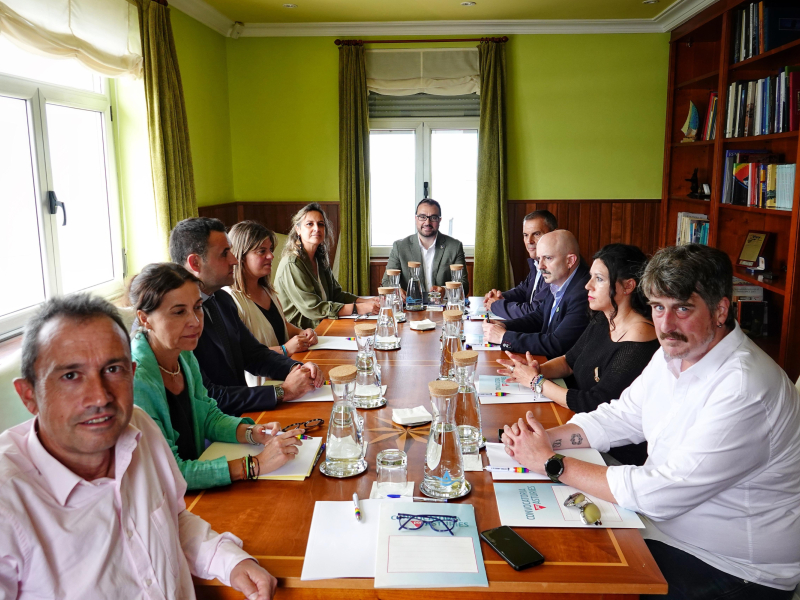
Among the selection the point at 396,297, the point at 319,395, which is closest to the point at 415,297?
the point at 396,297

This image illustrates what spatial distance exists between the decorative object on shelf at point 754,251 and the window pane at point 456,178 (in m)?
2.27

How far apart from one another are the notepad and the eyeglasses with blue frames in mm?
318

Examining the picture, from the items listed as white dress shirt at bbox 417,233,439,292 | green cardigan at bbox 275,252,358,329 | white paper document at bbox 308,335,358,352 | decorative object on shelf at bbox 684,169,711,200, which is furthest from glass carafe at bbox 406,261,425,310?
decorative object on shelf at bbox 684,169,711,200

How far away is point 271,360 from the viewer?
2584 mm

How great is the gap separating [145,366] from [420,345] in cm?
145

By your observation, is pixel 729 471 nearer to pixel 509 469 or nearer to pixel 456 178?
pixel 509 469

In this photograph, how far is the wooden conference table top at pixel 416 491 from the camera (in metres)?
1.20

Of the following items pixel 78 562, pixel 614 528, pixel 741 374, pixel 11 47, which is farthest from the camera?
pixel 11 47

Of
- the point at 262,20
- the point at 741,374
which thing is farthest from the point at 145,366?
the point at 262,20

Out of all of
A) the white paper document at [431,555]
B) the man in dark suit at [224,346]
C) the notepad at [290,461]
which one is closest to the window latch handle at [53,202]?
the man in dark suit at [224,346]

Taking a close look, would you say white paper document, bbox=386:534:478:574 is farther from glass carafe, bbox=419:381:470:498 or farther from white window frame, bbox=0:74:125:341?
white window frame, bbox=0:74:125:341

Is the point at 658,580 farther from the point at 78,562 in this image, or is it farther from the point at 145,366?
the point at 145,366

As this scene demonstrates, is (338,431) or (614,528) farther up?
(338,431)

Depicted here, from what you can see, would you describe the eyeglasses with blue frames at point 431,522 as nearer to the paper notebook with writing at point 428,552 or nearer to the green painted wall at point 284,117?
the paper notebook with writing at point 428,552
